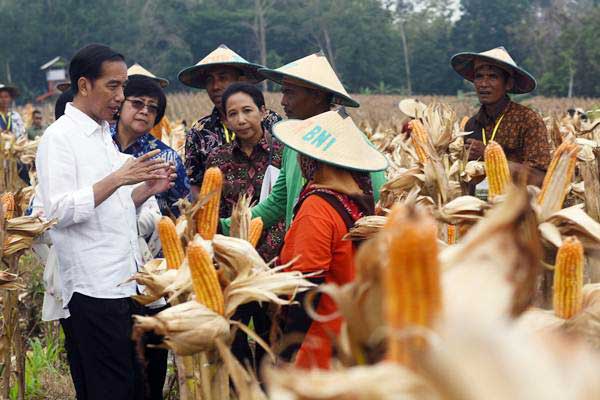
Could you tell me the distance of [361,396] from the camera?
1.17 metres

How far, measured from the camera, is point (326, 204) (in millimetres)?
3064

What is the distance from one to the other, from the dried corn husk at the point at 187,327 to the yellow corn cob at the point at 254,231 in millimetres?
617

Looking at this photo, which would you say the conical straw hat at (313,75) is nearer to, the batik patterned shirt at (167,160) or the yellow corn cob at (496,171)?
the batik patterned shirt at (167,160)

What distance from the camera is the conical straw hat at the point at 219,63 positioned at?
5.70 meters

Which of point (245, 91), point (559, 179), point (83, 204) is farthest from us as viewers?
point (245, 91)

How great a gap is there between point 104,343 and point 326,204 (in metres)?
1.29

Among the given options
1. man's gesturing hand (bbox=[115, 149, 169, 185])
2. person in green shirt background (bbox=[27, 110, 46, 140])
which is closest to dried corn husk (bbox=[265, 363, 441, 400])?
man's gesturing hand (bbox=[115, 149, 169, 185])

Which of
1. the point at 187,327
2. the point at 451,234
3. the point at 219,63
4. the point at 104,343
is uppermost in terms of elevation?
the point at 219,63

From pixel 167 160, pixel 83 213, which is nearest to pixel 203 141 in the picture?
pixel 167 160

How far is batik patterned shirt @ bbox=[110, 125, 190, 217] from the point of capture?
4562 millimetres

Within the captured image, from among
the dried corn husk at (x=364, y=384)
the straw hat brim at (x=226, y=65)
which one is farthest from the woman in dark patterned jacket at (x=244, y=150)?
the dried corn husk at (x=364, y=384)

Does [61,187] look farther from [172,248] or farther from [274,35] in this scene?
[274,35]

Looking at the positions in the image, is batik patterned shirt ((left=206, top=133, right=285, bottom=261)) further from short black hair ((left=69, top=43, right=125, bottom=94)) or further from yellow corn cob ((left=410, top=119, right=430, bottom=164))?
short black hair ((left=69, top=43, right=125, bottom=94))

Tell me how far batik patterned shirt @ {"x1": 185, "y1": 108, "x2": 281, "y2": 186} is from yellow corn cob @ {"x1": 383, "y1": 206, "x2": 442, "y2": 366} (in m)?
3.86
